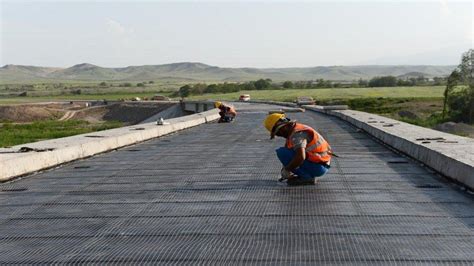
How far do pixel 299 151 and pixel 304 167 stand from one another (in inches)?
13.1

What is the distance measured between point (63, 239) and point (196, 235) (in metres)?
1.15

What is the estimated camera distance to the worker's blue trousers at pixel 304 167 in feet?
28.3

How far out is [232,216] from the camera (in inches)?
277

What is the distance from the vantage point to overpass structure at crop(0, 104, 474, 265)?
548cm

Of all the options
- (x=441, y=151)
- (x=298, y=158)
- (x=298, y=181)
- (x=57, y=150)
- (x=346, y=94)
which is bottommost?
(x=346, y=94)

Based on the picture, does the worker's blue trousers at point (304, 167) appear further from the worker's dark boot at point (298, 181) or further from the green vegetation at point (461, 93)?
the green vegetation at point (461, 93)

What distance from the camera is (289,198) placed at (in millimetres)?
7949

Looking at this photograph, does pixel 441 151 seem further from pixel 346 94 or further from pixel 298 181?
pixel 346 94

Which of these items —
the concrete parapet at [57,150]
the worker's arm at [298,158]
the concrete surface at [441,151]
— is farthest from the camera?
the concrete parapet at [57,150]

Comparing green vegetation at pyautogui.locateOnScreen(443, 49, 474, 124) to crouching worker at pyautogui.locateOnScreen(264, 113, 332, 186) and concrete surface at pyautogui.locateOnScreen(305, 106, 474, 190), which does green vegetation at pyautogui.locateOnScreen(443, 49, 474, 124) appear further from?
crouching worker at pyautogui.locateOnScreen(264, 113, 332, 186)

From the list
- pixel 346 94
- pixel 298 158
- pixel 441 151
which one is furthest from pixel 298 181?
pixel 346 94

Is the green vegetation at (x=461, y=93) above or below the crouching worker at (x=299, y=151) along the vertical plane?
below

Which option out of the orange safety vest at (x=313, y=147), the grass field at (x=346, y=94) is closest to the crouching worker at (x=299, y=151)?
the orange safety vest at (x=313, y=147)

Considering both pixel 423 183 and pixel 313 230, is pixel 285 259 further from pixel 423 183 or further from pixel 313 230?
pixel 423 183
